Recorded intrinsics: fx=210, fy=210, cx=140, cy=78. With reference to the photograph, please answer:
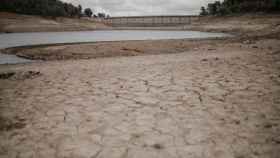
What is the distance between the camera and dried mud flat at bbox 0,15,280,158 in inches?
93.8

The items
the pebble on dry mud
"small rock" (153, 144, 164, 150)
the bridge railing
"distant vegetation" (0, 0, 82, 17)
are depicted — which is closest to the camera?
"small rock" (153, 144, 164, 150)

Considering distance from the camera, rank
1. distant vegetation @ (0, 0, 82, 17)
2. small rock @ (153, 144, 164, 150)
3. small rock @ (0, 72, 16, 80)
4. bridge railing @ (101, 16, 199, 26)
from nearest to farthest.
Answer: small rock @ (153, 144, 164, 150)
small rock @ (0, 72, 16, 80)
distant vegetation @ (0, 0, 82, 17)
bridge railing @ (101, 16, 199, 26)

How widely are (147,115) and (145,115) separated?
30mm

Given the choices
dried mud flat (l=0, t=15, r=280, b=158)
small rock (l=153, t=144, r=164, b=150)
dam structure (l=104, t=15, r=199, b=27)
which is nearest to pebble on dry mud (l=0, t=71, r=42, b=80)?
dried mud flat (l=0, t=15, r=280, b=158)

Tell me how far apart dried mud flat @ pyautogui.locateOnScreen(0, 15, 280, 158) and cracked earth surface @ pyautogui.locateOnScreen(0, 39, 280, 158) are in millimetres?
11

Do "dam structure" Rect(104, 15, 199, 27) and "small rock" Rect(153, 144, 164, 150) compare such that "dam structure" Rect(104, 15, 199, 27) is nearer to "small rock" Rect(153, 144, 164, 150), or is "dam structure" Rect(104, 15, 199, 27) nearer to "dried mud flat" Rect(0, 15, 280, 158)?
"dried mud flat" Rect(0, 15, 280, 158)

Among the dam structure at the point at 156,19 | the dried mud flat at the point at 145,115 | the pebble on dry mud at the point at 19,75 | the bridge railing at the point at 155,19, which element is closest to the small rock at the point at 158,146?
the dried mud flat at the point at 145,115

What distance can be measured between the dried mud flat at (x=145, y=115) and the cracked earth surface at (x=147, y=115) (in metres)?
0.01

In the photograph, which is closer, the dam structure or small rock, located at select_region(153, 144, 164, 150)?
small rock, located at select_region(153, 144, 164, 150)

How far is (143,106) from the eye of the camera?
349 centimetres

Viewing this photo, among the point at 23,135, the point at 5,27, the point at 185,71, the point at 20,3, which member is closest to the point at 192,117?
the point at 23,135

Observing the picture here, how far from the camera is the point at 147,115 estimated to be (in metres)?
3.17

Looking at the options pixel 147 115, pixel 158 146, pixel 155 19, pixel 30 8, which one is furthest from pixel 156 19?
pixel 158 146

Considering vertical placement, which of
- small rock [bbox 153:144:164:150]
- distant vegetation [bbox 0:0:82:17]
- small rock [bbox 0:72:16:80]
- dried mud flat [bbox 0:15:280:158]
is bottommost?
small rock [bbox 153:144:164:150]
